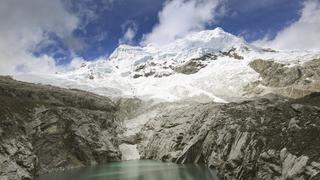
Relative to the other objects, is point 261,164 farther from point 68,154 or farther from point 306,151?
point 68,154

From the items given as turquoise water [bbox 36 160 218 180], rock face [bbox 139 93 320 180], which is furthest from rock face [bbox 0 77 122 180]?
rock face [bbox 139 93 320 180]

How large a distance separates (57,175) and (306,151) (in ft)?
195

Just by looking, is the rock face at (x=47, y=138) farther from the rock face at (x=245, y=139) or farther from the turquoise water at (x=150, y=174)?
the rock face at (x=245, y=139)

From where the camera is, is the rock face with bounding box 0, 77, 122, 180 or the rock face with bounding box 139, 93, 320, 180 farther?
the rock face with bounding box 0, 77, 122, 180

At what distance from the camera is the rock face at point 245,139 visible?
2052 inches

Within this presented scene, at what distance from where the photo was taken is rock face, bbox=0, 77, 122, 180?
87.4 m

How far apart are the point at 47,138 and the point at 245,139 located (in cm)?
5643

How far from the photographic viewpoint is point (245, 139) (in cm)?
7338

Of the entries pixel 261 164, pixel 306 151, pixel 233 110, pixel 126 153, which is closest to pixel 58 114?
pixel 126 153

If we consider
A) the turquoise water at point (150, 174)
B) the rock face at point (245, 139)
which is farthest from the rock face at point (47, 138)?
the rock face at point (245, 139)

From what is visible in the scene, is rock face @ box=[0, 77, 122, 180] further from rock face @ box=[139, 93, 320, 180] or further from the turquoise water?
rock face @ box=[139, 93, 320, 180]

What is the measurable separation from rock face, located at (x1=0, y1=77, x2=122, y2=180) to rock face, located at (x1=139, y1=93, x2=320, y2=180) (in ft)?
51.4

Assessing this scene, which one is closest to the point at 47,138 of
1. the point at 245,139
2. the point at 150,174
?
the point at 150,174

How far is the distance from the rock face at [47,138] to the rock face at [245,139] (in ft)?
51.4
